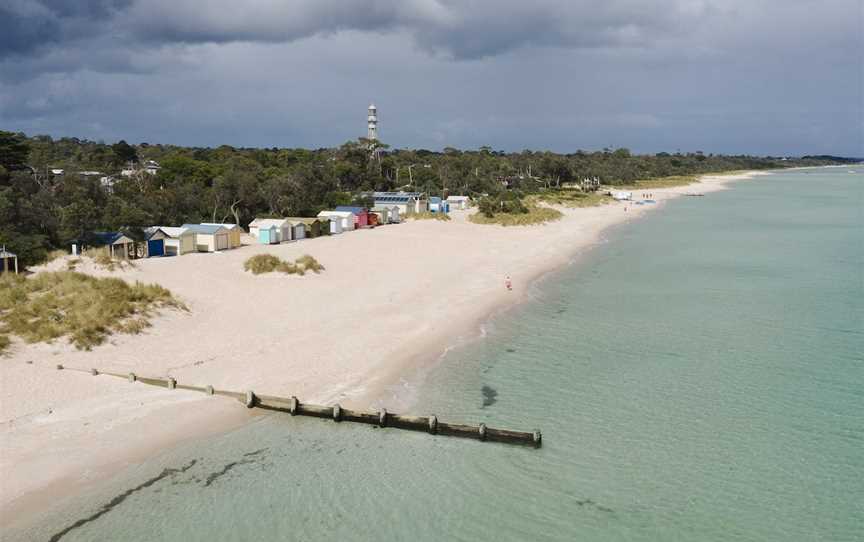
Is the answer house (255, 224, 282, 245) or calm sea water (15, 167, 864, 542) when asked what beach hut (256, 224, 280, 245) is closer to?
house (255, 224, 282, 245)

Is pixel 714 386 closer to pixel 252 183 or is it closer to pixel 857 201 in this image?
pixel 252 183

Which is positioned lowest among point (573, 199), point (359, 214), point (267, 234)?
point (267, 234)

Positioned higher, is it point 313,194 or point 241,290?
point 313,194

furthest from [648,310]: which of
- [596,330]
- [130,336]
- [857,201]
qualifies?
[857,201]

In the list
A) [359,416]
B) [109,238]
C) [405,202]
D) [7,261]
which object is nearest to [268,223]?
[109,238]

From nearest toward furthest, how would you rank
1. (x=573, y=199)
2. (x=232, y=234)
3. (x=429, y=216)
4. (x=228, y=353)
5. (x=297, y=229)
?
(x=228, y=353) → (x=232, y=234) → (x=297, y=229) → (x=429, y=216) → (x=573, y=199)

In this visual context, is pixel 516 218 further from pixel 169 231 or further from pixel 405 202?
pixel 169 231

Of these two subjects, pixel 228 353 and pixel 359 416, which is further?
pixel 228 353

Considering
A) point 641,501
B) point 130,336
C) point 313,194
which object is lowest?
point 641,501

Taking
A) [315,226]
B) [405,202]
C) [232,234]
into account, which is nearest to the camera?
[232,234]
